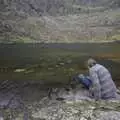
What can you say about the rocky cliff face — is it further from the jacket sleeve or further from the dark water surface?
the jacket sleeve

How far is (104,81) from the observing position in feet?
23.3

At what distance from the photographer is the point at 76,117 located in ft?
18.8

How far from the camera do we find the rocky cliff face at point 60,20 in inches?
682

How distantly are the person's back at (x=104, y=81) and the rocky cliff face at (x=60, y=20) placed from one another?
10.1 meters

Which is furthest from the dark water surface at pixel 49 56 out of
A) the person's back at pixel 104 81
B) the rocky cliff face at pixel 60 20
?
the person's back at pixel 104 81

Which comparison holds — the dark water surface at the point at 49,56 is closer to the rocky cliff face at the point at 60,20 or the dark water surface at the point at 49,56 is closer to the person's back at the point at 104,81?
the rocky cliff face at the point at 60,20

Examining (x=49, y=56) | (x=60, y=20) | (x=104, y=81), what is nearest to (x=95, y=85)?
(x=104, y=81)

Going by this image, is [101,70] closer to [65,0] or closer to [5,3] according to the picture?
[65,0]

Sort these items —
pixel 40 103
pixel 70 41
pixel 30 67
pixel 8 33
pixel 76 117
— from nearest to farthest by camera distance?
pixel 76 117 → pixel 40 103 → pixel 30 67 → pixel 70 41 → pixel 8 33

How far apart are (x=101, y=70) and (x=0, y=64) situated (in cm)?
909

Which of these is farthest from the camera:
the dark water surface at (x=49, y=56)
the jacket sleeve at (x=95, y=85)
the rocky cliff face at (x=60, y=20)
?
the rocky cliff face at (x=60, y=20)

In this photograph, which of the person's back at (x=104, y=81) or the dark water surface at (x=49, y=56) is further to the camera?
the dark water surface at (x=49, y=56)

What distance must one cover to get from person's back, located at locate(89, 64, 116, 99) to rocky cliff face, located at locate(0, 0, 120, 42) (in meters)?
10.1

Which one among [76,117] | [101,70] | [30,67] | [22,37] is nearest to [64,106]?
[76,117]
